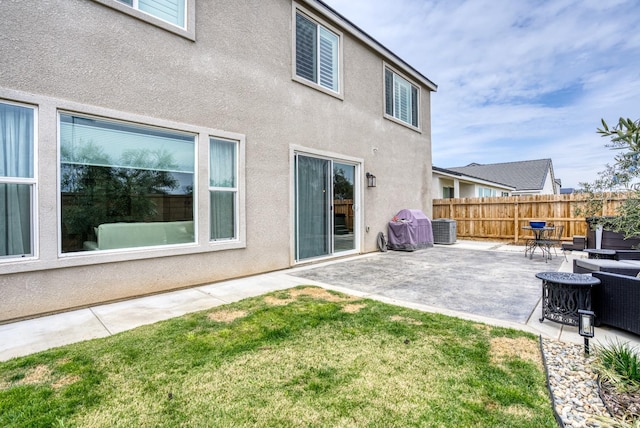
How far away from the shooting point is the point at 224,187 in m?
5.96

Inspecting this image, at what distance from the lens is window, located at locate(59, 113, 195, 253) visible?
14.3 feet

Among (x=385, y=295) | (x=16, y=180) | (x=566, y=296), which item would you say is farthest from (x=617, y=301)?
(x=16, y=180)

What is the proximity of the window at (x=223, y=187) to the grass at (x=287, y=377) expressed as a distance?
2453mm

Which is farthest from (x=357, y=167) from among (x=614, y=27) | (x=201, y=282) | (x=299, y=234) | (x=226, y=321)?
(x=614, y=27)

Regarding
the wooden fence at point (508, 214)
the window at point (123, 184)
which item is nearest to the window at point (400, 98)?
the wooden fence at point (508, 214)

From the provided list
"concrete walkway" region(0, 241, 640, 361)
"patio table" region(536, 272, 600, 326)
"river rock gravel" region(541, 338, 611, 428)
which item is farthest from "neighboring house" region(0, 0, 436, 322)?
"river rock gravel" region(541, 338, 611, 428)

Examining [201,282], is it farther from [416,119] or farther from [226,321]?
[416,119]

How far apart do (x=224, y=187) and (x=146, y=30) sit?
2768 mm

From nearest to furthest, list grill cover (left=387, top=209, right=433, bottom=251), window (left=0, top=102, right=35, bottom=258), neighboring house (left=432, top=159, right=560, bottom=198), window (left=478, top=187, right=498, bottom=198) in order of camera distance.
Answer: window (left=0, top=102, right=35, bottom=258) → grill cover (left=387, top=209, right=433, bottom=251) → neighboring house (left=432, top=159, right=560, bottom=198) → window (left=478, top=187, right=498, bottom=198)

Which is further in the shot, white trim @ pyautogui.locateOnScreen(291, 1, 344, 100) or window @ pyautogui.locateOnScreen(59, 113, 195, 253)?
white trim @ pyautogui.locateOnScreen(291, 1, 344, 100)

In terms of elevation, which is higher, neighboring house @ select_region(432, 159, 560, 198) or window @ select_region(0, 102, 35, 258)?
neighboring house @ select_region(432, 159, 560, 198)

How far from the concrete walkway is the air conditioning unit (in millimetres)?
3474

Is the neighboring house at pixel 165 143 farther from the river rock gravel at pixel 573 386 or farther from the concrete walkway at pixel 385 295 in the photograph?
the river rock gravel at pixel 573 386

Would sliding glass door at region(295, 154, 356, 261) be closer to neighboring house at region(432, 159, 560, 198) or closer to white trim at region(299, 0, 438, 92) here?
white trim at region(299, 0, 438, 92)
